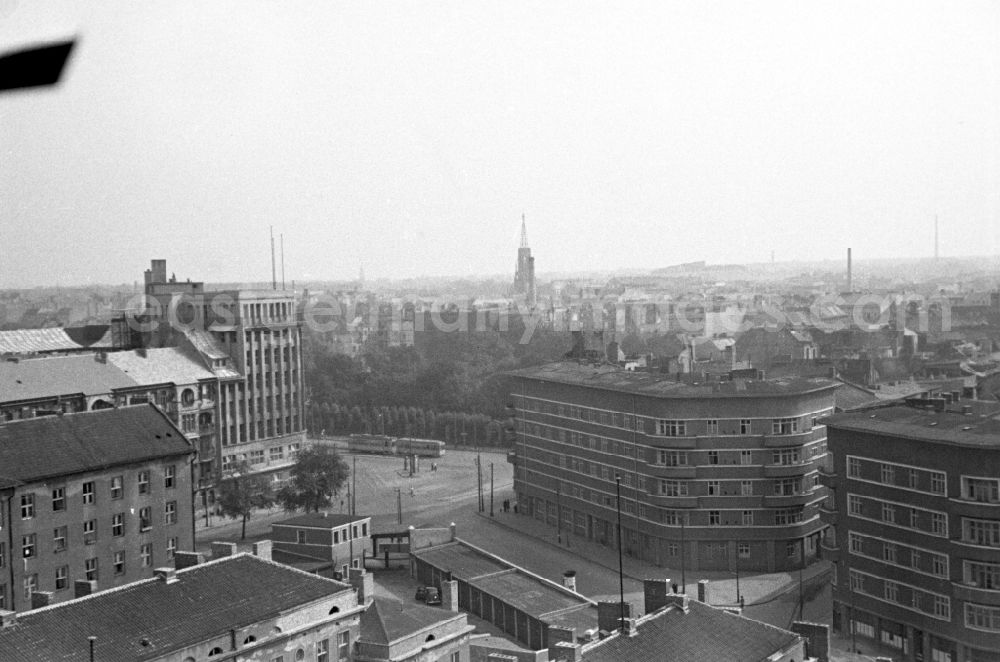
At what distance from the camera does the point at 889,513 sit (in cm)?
2664

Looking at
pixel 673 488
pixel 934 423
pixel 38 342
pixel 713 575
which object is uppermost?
pixel 38 342

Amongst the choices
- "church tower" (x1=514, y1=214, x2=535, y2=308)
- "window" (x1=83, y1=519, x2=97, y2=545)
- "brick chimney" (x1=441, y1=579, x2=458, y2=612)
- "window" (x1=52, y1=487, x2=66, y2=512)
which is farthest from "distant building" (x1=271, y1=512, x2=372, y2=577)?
"church tower" (x1=514, y1=214, x2=535, y2=308)

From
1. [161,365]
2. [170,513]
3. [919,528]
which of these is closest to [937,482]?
[919,528]

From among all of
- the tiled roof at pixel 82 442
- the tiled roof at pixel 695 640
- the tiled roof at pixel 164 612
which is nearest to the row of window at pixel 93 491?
the tiled roof at pixel 82 442

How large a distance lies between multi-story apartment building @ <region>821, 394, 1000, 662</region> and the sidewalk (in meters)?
3.48

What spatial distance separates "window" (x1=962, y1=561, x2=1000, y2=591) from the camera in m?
24.3

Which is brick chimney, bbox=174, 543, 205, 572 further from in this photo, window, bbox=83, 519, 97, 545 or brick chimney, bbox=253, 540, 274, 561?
window, bbox=83, 519, 97, 545

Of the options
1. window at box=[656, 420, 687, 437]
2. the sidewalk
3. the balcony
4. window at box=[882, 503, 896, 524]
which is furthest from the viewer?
window at box=[656, 420, 687, 437]

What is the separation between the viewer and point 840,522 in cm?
2802

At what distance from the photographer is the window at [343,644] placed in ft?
60.2

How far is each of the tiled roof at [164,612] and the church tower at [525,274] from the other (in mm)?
122307

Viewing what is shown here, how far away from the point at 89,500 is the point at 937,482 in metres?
17.8

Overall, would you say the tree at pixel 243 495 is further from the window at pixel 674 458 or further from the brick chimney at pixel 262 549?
the brick chimney at pixel 262 549

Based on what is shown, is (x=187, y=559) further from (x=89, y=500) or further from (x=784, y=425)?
(x=784, y=425)
